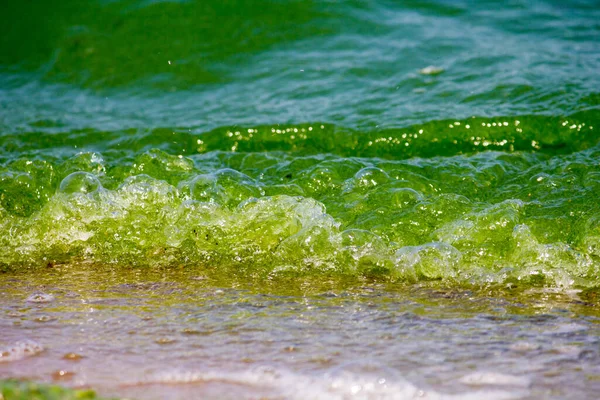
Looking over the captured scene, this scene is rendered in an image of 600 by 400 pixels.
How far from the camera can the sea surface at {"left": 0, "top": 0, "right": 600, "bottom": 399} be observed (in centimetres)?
203

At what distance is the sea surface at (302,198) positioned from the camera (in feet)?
6.67

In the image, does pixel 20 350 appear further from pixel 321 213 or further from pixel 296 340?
pixel 321 213

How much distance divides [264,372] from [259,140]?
120 inches

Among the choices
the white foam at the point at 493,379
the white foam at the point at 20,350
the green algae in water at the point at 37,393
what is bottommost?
the white foam at the point at 493,379

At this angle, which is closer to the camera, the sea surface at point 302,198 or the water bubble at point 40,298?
the sea surface at point 302,198

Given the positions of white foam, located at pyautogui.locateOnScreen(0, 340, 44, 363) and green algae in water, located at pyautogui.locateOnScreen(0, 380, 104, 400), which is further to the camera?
white foam, located at pyautogui.locateOnScreen(0, 340, 44, 363)

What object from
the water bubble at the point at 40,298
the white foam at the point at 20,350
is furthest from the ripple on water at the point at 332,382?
the water bubble at the point at 40,298

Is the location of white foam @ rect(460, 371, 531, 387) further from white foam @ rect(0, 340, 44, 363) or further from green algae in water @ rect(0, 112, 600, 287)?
white foam @ rect(0, 340, 44, 363)

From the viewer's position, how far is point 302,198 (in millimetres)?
3346

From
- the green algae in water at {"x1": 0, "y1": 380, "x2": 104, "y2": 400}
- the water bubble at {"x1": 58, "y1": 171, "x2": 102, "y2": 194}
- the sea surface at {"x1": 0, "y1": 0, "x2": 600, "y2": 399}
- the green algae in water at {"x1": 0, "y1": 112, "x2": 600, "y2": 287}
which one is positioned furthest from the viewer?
the water bubble at {"x1": 58, "y1": 171, "x2": 102, "y2": 194}

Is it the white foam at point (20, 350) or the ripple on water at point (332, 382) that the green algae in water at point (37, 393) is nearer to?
the ripple on water at point (332, 382)

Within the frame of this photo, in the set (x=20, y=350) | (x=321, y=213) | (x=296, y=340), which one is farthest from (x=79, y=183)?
(x=296, y=340)

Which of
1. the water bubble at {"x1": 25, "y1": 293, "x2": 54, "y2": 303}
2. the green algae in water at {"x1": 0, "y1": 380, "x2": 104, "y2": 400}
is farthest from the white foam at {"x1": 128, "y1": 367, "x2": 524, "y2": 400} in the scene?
the water bubble at {"x1": 25, "y1": 293, "x2": 54, "y2": 303}

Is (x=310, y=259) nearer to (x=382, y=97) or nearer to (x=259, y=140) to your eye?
(x=259, y=140)
